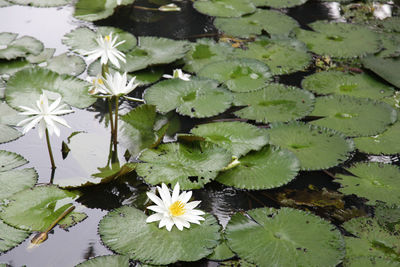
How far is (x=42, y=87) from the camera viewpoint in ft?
8.98

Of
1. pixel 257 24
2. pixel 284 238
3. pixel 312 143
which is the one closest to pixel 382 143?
pixel 312 143

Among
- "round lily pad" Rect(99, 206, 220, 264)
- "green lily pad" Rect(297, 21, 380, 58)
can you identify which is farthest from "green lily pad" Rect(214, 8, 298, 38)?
"round lily pad" Rect(99, 206, 220, 264)

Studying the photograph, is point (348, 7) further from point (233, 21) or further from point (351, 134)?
point (351, 134)

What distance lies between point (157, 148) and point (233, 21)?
1.77 metres

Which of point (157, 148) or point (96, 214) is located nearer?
point (96, 214)

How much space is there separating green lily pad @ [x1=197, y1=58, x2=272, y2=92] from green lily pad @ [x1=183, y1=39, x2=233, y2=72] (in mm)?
103

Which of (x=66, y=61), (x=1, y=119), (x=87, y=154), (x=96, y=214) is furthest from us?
(x=66, y=61)

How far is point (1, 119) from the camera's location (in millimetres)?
2529

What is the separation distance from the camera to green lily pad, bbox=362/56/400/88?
3.02 metres

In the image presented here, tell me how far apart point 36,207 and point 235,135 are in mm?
1075

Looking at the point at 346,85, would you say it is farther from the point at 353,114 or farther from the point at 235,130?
the point at 235,130

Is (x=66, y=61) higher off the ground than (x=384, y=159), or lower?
higher

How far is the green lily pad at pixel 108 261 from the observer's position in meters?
1.70

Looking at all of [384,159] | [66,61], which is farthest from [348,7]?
[66,61]
